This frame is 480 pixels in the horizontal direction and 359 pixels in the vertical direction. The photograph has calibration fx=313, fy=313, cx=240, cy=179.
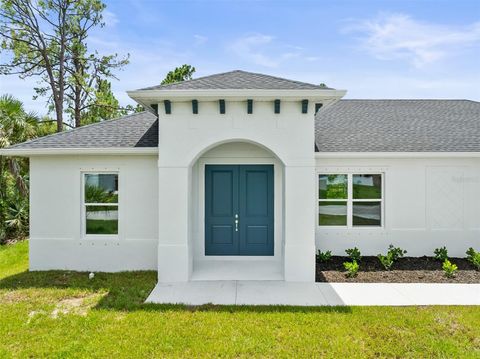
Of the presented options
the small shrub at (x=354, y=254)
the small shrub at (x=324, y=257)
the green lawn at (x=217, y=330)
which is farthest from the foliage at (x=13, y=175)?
the small shrub at (x=354, y=254)

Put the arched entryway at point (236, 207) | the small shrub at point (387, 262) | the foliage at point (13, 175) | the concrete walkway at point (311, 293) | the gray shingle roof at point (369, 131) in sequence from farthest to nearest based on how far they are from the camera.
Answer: the foliage at point (13, 175), the arched entryway at point (236, 207), the gray shingle roof at point (369, 131), the small shrub at point (387, 262), the concrete walkway at point (311, 293)

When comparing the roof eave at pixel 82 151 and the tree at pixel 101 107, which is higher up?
the tree at pixel 101 107

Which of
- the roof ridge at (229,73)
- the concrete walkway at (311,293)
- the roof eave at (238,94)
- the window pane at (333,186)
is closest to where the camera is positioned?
the concrete walkway at (311,293)

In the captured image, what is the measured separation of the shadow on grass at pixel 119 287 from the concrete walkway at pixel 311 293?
0.25 metres

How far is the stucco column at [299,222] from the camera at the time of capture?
25.5 feet

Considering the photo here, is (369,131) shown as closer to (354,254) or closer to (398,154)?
(398,154)

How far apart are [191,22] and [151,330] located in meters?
13.4

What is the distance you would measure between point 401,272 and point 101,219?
27.8ft

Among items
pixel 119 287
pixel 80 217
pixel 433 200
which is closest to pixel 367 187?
pixel 433 200

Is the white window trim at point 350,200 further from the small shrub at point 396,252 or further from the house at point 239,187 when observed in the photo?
the small shrub at point 396,252

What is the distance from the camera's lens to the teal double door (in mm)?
9453

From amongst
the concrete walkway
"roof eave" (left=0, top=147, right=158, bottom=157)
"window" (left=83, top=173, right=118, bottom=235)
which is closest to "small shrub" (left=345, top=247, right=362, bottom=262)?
the concrete walkway

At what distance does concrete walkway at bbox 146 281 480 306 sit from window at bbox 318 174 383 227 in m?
2.50

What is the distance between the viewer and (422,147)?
955 cm
